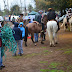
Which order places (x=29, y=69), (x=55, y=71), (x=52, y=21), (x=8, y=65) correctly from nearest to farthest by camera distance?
(x=55, y=71) → (x=29, y=69) → (x=8, y=65) → (x=52, y=21)

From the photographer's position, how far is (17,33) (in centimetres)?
844

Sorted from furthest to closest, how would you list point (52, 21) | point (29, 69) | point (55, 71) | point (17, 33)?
point (52, 21) < point (17, 33) < point (29, 69) < point (55, 71)

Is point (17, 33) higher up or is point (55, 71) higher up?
point (17, 33)

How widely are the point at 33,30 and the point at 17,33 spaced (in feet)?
12.4

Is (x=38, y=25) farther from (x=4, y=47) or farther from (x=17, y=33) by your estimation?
(x=4, y=47)

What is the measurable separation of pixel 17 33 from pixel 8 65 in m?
2.00

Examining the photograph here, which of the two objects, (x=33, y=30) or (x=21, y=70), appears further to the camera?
(x=33, y=30)

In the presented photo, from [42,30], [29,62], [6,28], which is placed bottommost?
[29,62]

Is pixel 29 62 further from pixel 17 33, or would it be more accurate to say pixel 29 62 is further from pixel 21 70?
pixel 17 33

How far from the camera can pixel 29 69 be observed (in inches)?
249

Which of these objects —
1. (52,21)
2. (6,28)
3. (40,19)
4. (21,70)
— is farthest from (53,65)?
(40,19)

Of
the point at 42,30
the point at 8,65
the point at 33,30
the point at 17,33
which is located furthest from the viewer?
the point at 42,30

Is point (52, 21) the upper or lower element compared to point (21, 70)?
upper

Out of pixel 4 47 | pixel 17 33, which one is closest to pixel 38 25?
pixel 17 33
